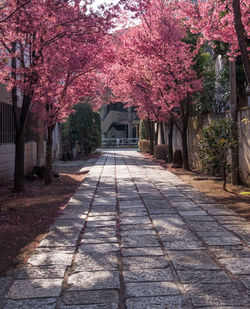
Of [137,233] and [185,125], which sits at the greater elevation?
[185,125]

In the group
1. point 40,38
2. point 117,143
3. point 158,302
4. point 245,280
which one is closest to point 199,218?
point 245,280

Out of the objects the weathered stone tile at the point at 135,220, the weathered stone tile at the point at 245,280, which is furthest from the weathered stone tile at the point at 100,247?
the weathered stone tile at the point at 245,280

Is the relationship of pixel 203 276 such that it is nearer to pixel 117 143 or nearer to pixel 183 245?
pixel 183 245

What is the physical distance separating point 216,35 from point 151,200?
12.8 feet

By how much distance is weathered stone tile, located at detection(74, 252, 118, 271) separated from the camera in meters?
3.61

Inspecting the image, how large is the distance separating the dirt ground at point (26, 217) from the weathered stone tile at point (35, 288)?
0.40 m

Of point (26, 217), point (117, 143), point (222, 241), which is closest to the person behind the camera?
point (222, 241)

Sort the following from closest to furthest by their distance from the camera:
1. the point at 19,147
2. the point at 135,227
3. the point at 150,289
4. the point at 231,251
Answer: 1. the point at 150,289
2. the point at 231,251
3. the point at 135,227
4. the point at 19,147

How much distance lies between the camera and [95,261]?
3.79m

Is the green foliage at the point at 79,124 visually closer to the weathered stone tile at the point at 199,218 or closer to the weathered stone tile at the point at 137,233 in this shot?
the weathered stone tile at the point at 199,218

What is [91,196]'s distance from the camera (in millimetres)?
8008

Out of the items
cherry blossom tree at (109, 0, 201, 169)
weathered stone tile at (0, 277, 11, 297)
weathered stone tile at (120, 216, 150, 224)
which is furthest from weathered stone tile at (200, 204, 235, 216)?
cherry blossom tree at (109, 0, 201, 169)

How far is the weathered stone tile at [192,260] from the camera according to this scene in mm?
3576

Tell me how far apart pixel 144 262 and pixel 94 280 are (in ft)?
2.13
